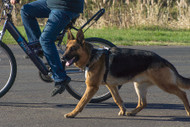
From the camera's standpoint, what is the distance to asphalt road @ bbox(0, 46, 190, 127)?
505 cm

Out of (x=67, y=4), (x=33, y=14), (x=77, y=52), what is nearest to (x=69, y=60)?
(x=77, y=52)

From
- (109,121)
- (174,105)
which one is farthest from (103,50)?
(174,105)

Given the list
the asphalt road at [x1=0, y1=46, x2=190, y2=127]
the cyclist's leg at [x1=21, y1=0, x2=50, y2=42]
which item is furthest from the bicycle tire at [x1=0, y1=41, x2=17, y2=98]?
the cyclist's leg at [x1=21, y1=0, x2=50, y2=42]

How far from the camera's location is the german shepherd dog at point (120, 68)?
16.9 ft

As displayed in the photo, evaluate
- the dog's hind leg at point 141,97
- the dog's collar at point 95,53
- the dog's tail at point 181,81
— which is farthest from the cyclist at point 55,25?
the dog's tail at point 181,81

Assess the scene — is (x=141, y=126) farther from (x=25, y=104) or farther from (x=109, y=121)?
(x=25, y=104)

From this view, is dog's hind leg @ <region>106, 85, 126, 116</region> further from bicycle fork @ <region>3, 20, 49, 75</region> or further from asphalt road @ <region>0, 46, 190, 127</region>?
bicycle fork @ <region>3, 20, 49, 75</region>

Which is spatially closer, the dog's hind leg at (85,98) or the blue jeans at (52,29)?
the dog's hind leg at (85,98)

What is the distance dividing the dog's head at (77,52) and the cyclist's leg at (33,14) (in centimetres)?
80

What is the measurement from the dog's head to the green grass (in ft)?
26.6

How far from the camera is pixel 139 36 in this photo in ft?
50.0

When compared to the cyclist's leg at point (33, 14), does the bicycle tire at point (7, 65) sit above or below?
below

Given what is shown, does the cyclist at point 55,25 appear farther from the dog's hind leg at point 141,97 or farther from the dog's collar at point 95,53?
the dog's hind leg at point 141,97

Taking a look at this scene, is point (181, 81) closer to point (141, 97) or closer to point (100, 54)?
point (141, 97)
